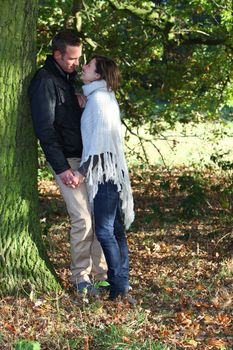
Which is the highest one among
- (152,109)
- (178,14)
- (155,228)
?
(178,14)

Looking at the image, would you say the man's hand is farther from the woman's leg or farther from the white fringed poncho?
the woman's leg

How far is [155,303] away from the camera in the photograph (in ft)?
19.9

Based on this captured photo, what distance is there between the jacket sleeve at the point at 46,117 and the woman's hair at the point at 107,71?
1.42 ft

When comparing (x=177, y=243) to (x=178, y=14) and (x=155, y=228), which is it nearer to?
(x=155, y=228)

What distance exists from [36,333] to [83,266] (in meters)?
1.13

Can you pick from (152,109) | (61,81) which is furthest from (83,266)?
(152,109)

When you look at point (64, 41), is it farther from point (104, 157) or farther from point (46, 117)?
point (104, 157)

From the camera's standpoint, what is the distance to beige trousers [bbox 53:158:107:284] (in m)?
6.00

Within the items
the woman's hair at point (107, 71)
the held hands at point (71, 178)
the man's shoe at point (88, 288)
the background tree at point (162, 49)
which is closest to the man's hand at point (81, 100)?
the woman's hair at point (107, 71)

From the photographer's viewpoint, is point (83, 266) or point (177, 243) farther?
point (177, 243)

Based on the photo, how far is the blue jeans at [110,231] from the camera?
5957 millimetres

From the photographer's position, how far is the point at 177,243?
8516 mm

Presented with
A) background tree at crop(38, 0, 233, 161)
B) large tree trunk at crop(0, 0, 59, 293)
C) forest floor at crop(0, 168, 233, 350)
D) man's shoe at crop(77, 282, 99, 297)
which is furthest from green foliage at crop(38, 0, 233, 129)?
man's shoe at crop(77, 282, 99, 297)

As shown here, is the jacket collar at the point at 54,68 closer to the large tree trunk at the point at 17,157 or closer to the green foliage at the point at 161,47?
the large tree trunk at the point at 17,157
